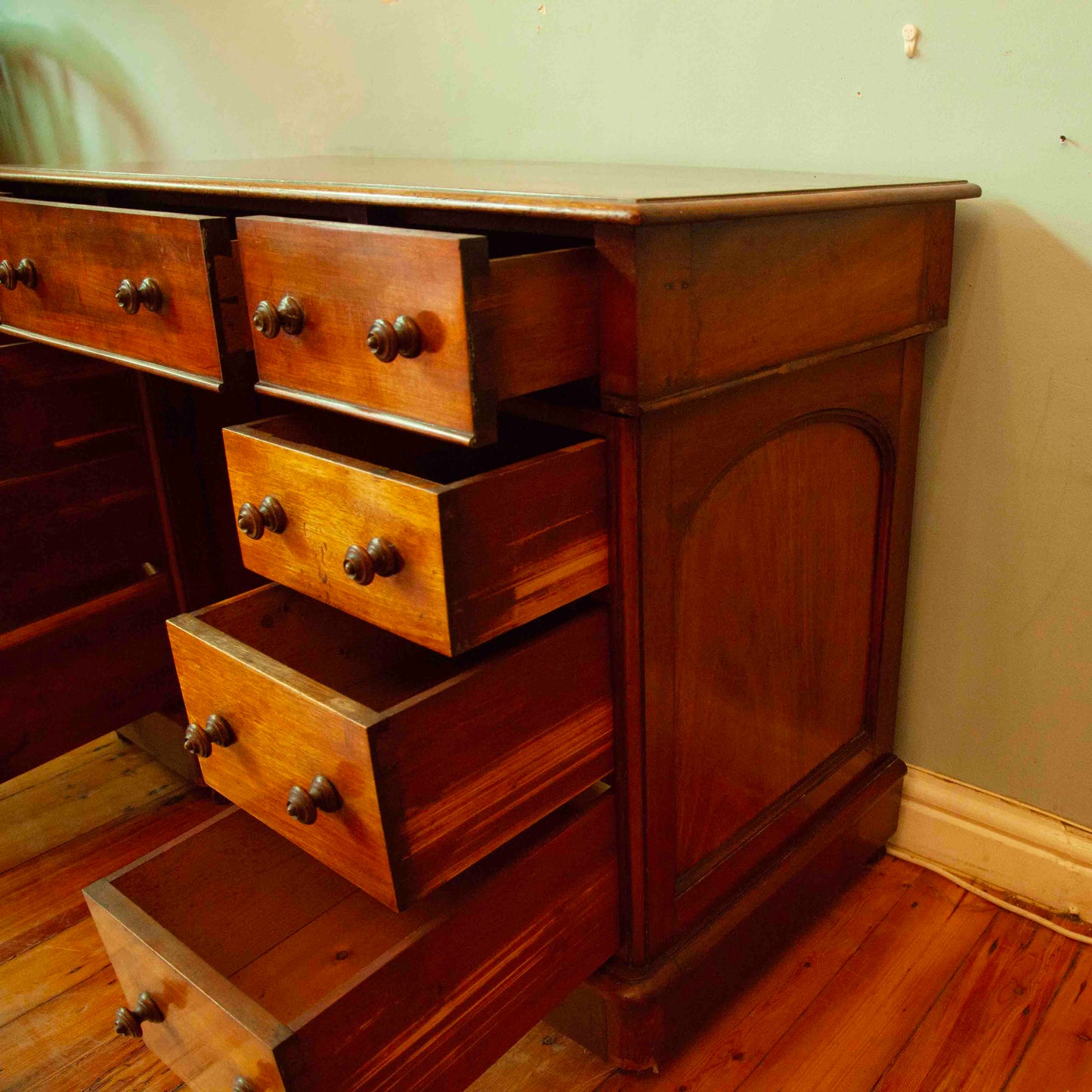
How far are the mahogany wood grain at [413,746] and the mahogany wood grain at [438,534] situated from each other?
5 cm

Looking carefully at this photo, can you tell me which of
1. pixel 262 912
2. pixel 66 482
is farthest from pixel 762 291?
pixel 66 482

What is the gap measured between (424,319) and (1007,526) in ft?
2.37

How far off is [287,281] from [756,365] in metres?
0.38

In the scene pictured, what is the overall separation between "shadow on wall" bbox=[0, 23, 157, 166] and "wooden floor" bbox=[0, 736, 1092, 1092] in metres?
1.54

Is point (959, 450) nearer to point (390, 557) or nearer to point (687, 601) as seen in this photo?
point (687, 601)

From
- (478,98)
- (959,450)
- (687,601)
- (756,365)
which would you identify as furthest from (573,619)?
(478,98)

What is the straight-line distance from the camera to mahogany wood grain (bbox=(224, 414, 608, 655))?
70cm

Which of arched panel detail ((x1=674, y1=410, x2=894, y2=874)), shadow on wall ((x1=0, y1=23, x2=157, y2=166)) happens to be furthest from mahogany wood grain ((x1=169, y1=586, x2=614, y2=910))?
shadow on wall ((x1=0, y1=23, x2=157, y2=166))

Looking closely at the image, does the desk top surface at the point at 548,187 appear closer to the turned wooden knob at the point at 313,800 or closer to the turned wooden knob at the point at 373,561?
the turned wooden knob at the point at 373,561

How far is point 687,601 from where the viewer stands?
875 millimetres

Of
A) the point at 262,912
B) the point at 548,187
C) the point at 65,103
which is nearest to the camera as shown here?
the point at 548,187

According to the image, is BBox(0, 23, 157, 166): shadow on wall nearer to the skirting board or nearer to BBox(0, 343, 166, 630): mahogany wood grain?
BBox(0, 343, 166, 630): mahogany wood grain

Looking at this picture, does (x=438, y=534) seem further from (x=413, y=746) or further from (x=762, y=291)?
(x=762, y=291)

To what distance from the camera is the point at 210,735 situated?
0.84 m
